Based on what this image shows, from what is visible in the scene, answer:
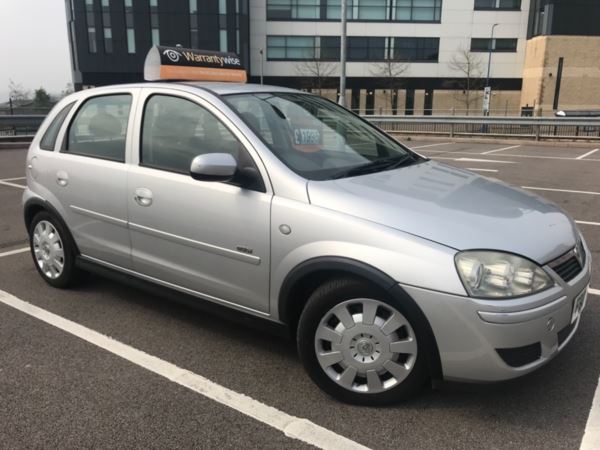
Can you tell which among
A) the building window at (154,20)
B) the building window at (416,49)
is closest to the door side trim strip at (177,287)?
the building window at (154,20)

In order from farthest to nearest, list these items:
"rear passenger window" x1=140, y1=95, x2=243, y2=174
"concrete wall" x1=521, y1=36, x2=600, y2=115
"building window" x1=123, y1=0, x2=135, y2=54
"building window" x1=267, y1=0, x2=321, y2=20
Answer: "building window" x1=267, y1=0, x2=321, y2=20, "building window" x1=123, y1=0, x2=135, y2=54, "concrete wall" x1=521, y1=36, x2=600, y2=115, "rear passenger window" x1=140, y1=95, x2=243, y2=174

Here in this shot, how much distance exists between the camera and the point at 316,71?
160 ft

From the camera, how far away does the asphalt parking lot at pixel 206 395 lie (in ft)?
8.48

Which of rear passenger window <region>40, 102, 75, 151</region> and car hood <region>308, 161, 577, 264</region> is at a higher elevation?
rear passenger window <region>40, 102, 75, 151</region>

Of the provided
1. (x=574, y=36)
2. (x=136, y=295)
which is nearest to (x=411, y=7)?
(x=574, y=36)

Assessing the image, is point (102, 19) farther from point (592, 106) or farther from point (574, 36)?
point (592, 106)

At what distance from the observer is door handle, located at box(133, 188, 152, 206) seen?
11.5 feet

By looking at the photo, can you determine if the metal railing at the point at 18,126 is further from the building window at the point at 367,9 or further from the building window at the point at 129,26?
the building window at the point at 367,9

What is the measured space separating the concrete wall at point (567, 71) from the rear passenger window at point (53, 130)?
4518 cm

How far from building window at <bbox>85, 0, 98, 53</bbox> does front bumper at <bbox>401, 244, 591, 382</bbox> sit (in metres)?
50.2

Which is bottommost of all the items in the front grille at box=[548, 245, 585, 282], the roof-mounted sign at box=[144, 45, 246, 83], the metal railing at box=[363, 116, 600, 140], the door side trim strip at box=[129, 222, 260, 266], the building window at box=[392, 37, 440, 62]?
the metal railing at box=[363, 116, 600, 140]

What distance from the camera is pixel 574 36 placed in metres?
43.8

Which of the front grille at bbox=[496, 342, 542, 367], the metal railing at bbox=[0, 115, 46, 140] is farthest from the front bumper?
the metal railing at bbox=[0, 115, 46, 140]

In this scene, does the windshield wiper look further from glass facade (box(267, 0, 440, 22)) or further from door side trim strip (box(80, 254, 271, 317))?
glass facade (box(267, 0, 440, 22))
